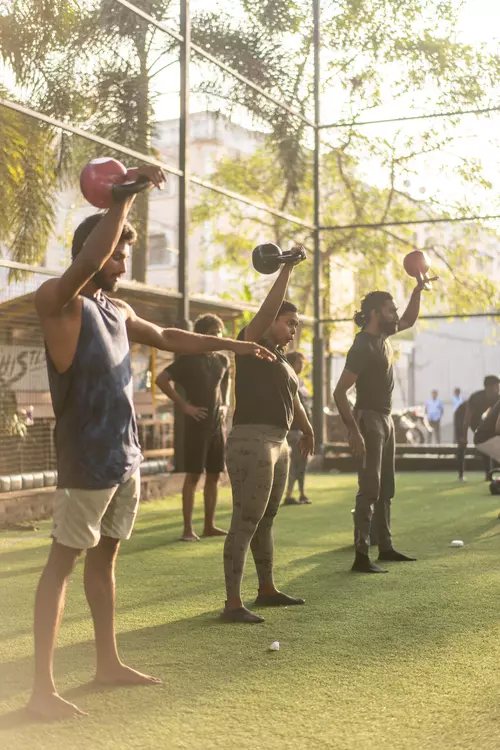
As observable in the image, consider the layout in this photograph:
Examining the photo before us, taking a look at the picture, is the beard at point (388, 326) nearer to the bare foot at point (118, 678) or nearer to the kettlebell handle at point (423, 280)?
the kettlebell handle at point (423, 280)

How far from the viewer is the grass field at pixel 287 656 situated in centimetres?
367

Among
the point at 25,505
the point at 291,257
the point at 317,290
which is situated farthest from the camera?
the point at 317,290

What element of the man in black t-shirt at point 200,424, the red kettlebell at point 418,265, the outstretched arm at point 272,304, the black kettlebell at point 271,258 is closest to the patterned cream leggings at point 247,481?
the outstretched arm at point 272,304

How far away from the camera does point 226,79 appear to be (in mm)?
14984

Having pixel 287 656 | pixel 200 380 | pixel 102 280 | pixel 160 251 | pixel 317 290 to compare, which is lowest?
pixel 287 656

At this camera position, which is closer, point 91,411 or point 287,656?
point 91,411

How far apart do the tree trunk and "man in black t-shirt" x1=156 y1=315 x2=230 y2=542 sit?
4346 millimetres

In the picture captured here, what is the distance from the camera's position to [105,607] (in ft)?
13.7

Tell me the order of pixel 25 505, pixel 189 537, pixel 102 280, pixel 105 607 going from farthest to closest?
pixel 25 505
pixel 189 537
pixel 105 607
pixel 102 280

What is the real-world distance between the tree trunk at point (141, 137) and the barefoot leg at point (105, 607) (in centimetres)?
897

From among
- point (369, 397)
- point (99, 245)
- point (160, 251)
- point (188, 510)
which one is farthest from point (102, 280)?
point (160, 251)

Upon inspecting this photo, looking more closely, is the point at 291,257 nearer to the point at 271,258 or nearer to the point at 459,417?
the point at 271,258

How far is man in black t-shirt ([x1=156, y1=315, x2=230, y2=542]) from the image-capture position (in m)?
8.79

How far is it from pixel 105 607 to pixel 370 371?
140 inches
